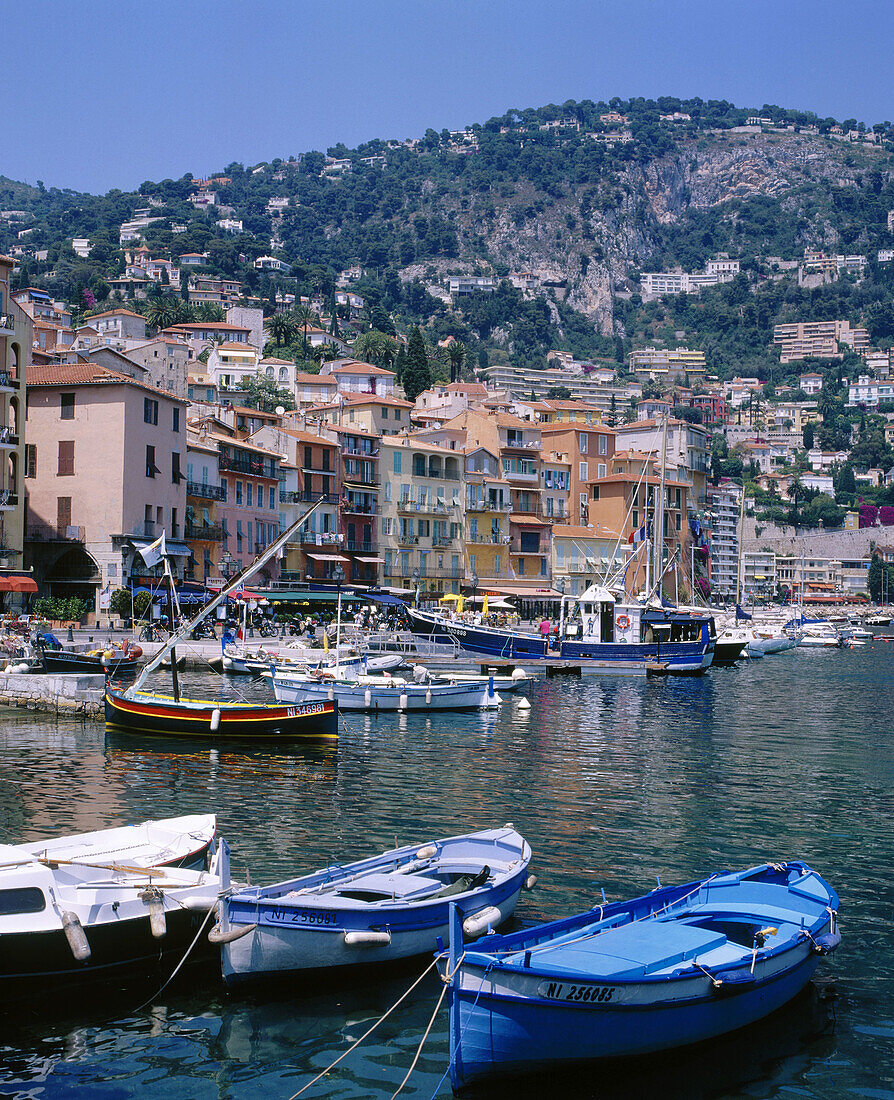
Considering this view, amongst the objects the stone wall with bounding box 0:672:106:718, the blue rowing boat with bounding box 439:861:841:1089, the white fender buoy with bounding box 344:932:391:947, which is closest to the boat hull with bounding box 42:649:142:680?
the stone wall with bounding box 0:672:106:718

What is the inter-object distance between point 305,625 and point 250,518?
13.3 m

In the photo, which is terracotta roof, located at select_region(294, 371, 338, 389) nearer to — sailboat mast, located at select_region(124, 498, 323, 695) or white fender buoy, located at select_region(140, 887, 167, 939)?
sailboat mast, located at select_region(124, 498, 323, 695)

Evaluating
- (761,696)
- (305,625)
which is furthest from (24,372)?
(761,696)

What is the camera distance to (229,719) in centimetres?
3338

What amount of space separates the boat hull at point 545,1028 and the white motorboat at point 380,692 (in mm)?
29446

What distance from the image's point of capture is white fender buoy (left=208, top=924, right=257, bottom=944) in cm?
1444

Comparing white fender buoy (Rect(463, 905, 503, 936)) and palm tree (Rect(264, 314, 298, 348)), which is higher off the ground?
palm tree (Rect(264, 314, 298, 348))

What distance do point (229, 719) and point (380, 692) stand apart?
11.0m

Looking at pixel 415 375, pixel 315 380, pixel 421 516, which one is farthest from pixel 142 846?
pixel 415 375

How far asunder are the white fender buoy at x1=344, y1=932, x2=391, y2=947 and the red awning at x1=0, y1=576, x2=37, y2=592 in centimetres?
4092

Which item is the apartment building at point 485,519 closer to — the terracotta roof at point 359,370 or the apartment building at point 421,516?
the apartment building at point 421,516

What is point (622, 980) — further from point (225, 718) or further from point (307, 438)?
point (307, 438)

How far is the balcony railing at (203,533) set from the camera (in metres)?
71.0

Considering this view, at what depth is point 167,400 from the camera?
67.2 m
